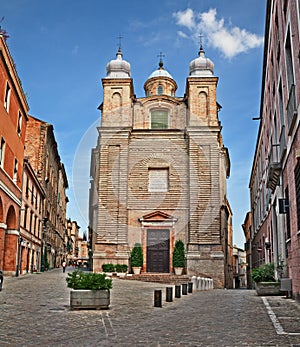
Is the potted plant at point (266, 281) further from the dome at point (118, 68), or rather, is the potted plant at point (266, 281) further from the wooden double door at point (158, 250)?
the dome at point (118, 68)

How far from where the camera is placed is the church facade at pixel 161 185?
33031mm

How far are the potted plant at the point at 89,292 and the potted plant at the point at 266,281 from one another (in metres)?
7.58

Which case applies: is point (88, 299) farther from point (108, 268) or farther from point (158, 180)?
point (158, 180)

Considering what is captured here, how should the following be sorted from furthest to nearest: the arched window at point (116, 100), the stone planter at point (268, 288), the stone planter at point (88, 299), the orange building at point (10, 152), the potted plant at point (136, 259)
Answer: the arched window at point (116, 100)
the potted plant at point (136, 259)
the orange building at point (10, 152)
the stone planter at point (268, 288)
the stone planter at point (88, 299)

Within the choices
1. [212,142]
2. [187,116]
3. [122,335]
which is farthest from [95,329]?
[187,116]

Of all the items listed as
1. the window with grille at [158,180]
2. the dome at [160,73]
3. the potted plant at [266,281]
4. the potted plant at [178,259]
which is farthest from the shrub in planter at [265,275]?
the dome at [160,73]

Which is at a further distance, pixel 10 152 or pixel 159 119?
pixel 159 119

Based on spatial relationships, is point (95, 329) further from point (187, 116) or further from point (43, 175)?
point (43, 175)

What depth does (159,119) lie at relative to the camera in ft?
125

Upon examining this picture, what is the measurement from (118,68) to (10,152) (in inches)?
695

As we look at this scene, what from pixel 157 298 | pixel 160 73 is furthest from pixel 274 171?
pixel 160 73

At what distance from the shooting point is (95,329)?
7.98 metres

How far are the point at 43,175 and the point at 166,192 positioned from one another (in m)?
12.6

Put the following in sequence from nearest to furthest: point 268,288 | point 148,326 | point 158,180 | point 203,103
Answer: point 148,326
point 268,288
point 158,180
point 203,103
